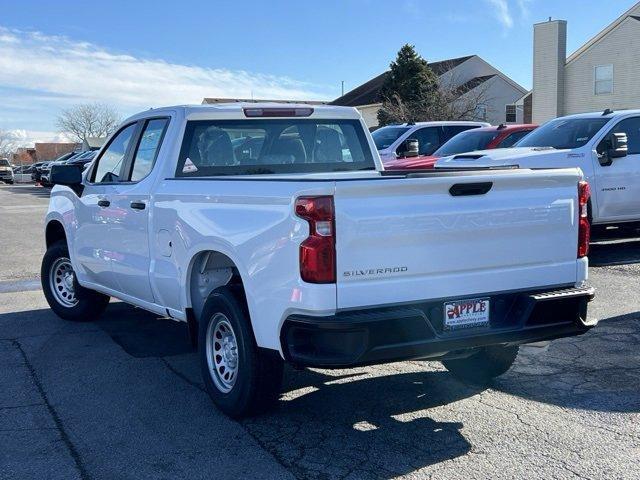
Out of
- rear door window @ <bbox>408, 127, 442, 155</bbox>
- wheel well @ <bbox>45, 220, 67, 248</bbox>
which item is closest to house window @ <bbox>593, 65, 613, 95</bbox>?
rear door window @ <bbox>408, 127, 442, 155</bbox>

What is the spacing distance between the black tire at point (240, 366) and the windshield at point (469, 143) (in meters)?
9.09

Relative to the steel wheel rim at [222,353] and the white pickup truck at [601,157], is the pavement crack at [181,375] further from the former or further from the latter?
the white pickup truck at [601,157]

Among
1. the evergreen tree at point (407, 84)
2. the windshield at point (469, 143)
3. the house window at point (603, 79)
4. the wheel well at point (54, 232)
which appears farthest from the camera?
the evergreen tree at point (407, 84)

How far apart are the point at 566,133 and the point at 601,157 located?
75 cm

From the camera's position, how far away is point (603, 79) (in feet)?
115

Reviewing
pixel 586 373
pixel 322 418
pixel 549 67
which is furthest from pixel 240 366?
pixel 549 67

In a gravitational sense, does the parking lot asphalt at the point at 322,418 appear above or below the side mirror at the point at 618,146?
below

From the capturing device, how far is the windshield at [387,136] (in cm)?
1617

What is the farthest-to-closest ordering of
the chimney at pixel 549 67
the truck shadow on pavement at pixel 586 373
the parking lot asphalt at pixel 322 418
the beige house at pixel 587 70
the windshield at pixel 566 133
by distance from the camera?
the chimney at pixel 549 67, the beige house at pixel 587 70, the windshield at pixel 566 133, the truck shadow on pavement at pixel 586 373, the parking lot asphalt at pixel 322 418

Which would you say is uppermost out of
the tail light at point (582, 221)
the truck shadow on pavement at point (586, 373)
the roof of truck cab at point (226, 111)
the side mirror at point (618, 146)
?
the roof of truck cab at point (226, 111)

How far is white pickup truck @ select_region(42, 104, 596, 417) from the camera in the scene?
13.1 ft

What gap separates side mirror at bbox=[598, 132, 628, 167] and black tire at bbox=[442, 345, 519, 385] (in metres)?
5.68

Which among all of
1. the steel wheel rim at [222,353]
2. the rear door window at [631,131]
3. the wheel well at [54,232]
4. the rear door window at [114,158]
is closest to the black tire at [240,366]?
the steel wheel rim at [222,353]

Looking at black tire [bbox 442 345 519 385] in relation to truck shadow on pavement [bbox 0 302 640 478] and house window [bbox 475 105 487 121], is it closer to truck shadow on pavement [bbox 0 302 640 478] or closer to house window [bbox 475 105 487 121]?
truck shadow on pavement [bbox 0 302 640 478]
